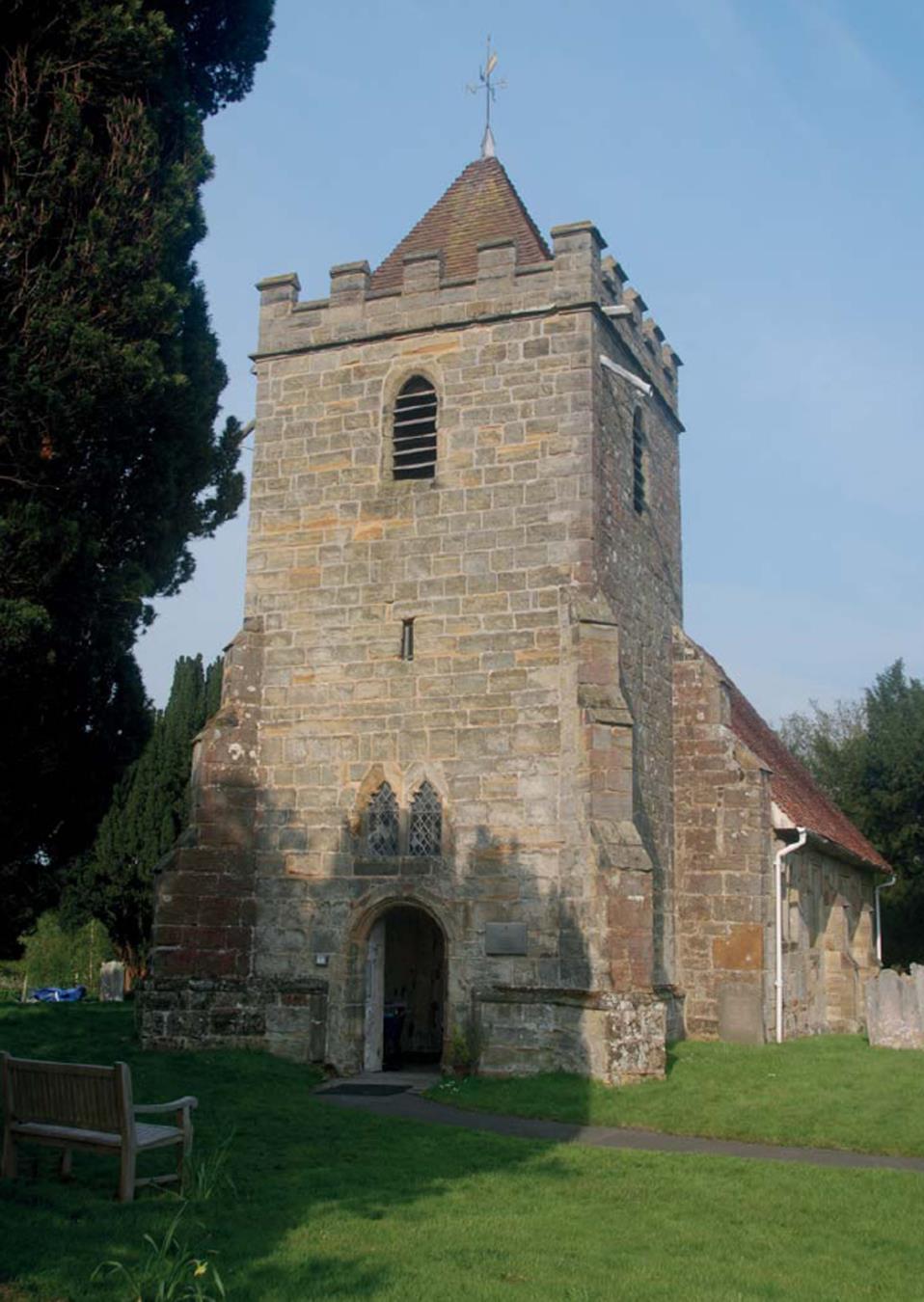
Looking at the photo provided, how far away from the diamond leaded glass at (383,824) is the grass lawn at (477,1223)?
16.7 ft

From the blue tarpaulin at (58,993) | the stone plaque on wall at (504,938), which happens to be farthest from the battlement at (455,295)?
the blue tarpaulin at (58,993)

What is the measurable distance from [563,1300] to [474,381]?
12745mm

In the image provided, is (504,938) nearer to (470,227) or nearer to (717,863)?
(717,863)

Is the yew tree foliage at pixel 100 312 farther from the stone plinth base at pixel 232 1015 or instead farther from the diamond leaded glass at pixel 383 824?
the stone plinth base at pixel 232 1015

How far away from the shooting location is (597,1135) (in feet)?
38.5

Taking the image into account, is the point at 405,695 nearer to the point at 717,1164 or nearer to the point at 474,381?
the point at 474,381

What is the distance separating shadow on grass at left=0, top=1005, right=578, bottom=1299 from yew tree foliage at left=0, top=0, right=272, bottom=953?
3.70 meters

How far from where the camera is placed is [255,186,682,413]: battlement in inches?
664

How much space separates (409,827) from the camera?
16.1 m

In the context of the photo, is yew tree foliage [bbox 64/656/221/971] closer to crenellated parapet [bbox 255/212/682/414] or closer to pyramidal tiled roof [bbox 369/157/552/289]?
crenellated parapet [bbox 255/212/682/414]

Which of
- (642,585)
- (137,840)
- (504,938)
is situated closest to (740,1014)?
(504,938)

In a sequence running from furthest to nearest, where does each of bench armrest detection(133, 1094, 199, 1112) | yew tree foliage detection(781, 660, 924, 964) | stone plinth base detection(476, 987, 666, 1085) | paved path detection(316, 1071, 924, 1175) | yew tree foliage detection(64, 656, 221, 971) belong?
1. yew tree foliage detection(781, 660, 924, 964)
2. yew tree foliage detection(64, 656, 221, 971)
3. stone plinth base detection(476, 987, 666, 1085)
4. paved path detection(316, 1071, 924, 1175)
5. bench armrest detection(133, 1094, 199, 1112)

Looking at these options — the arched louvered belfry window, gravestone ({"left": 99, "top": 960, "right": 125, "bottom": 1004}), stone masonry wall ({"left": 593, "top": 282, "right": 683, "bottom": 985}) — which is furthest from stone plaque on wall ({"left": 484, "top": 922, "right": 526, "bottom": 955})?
gravestone ({"left": 99, "top": 960, "right": 125, "bottom": 1004})

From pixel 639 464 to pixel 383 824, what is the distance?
647 cm
